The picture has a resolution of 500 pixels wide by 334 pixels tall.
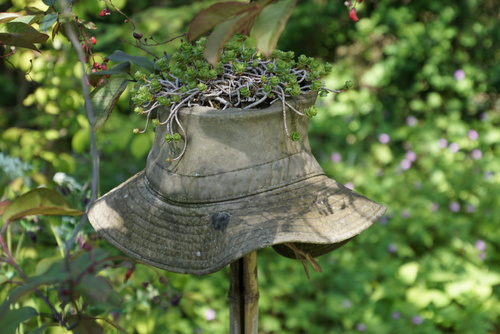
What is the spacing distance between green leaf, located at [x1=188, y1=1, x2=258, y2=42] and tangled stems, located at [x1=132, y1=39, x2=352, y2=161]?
0.31 metres

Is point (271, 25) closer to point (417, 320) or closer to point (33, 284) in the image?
point (33, 284)

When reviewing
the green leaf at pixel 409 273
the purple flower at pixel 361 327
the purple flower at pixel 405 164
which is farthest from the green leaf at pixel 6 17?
the purple flower at pixel 405 164

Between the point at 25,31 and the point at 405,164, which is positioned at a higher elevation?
the point at 25,31

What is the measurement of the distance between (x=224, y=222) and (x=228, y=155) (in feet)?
0.40

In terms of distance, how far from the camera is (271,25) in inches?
23.9

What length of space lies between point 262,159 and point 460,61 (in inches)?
137

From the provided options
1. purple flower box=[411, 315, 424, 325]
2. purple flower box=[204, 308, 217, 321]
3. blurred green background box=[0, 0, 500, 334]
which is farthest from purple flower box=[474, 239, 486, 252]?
purple flower box=[204, 308, 217, 321]

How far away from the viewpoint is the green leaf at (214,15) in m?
0.63

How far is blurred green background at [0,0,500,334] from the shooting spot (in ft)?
7.22

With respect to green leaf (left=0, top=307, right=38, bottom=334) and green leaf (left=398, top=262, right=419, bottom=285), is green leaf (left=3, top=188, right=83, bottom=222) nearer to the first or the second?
green leaf (left=0, top=307, right=38, bottom=334)

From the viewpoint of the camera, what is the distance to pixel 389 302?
2449 mm

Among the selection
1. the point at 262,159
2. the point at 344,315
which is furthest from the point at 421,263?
the point at 262,159

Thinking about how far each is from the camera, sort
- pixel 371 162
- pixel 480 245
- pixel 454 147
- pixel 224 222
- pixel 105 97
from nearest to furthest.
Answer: pixel 224 222 < pixel 105 97 < pixel 480 245 < pixel 454 147 < pixel 371 162

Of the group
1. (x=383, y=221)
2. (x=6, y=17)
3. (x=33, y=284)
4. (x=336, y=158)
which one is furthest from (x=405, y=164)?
(x=33, y=284)
